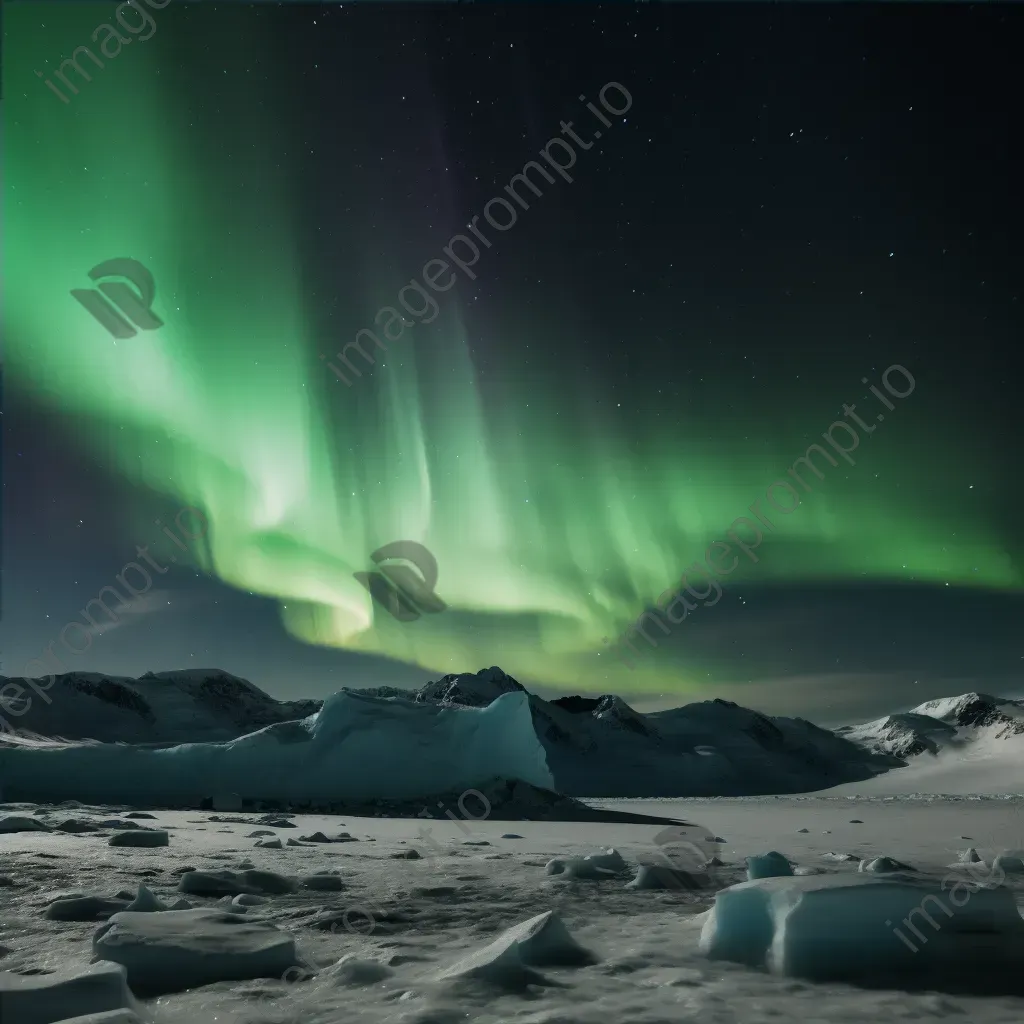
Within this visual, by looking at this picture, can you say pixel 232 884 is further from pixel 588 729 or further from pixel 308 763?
pixel 588 729

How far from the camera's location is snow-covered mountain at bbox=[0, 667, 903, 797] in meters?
82.0

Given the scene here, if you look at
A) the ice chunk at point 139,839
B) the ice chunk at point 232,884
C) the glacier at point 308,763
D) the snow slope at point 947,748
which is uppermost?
the snow slope at point 947,748

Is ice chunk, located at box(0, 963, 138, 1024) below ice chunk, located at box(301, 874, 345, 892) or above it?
below

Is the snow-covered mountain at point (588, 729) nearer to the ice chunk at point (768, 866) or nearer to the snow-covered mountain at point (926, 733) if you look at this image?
the snow-covered mountain at point (926, 733)

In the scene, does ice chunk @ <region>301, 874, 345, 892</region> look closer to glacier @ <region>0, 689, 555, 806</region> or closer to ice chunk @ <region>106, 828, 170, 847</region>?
ice chunk @ <region>106, 828, 170, 847</region>

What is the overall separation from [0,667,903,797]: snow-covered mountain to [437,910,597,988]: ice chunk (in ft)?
188

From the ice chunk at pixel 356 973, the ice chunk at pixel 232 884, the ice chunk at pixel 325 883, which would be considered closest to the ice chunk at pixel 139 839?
the ice chunk at pixel 232 884

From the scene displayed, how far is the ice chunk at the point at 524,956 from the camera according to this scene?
12.6 ft

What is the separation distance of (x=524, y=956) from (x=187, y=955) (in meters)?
1.73

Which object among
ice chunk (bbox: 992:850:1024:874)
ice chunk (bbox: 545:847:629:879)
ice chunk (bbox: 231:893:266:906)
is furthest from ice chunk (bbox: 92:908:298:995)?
ice chunk (bbox: 992:850:1024:874)

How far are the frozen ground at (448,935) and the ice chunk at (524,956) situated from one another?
0.32ft

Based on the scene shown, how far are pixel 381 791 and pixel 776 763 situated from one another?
423 feet

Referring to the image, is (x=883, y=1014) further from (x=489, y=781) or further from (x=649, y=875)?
(x=489, y=781)

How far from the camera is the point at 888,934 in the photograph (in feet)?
13.4
